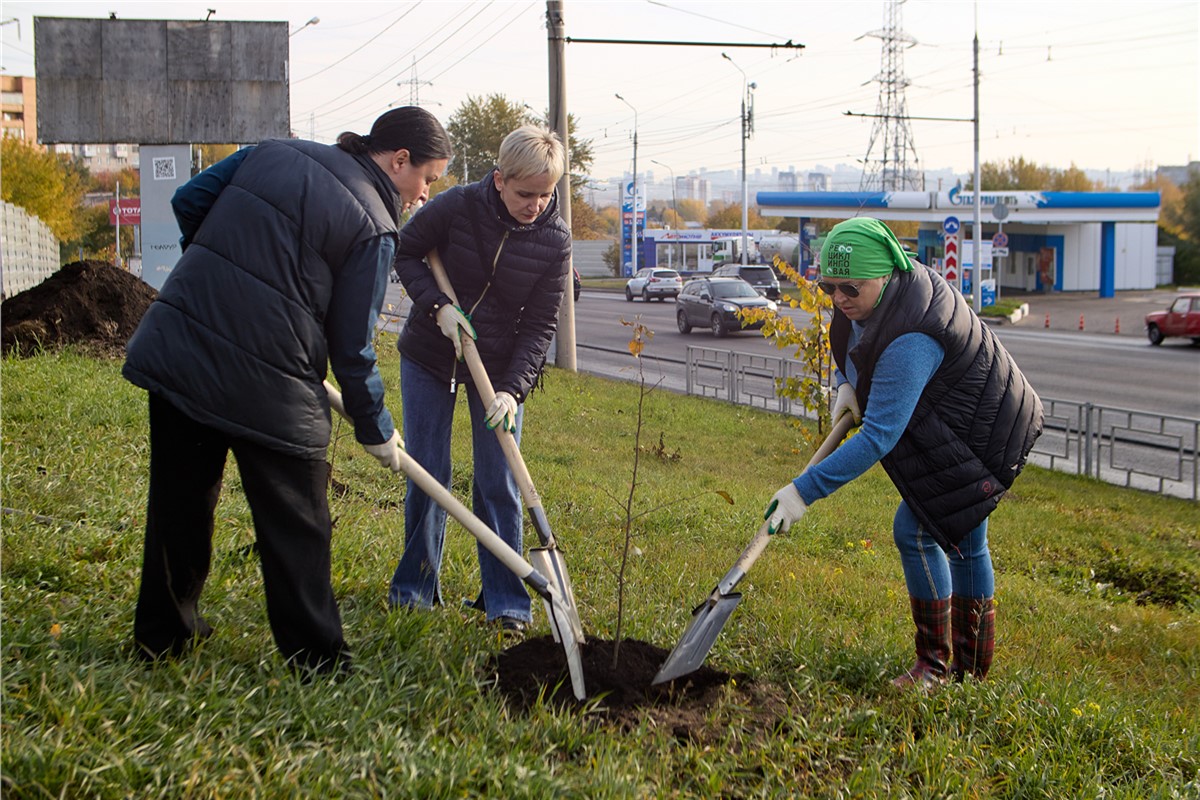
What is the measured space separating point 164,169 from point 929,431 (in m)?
15.9

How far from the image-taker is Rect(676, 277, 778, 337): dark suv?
26.0m

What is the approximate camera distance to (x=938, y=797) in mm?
2883

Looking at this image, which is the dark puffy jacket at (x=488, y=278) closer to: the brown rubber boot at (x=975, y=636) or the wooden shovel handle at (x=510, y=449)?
the wooden shovel handle at (x=510, y=449)

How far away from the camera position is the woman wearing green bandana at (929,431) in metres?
3.53

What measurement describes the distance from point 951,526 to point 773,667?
30.5 inches

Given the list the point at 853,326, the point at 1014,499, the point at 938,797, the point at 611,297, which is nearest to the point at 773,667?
the point at 938,797

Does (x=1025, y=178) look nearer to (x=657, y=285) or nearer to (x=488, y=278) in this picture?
(x=657, y=285)

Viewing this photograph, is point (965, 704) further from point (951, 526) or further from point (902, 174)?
point (902, 174)

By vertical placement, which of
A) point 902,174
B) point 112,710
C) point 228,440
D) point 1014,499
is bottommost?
point 1014,499

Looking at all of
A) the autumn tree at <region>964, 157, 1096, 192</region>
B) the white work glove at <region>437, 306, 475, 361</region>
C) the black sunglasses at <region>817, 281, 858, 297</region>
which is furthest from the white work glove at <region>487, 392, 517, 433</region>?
the autumn tree at <region>964, 157, 1096, 192</region>

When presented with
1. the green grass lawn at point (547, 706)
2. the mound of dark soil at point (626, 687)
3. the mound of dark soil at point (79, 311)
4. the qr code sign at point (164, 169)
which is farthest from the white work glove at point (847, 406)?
the qr code sign at point (164, 169)

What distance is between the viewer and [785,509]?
3.50 meters

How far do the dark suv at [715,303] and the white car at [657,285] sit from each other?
43.7 feet

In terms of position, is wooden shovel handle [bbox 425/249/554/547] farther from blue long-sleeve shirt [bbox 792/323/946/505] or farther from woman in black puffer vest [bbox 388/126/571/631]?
blue long-sleeve shirt [bbox 792/323/946/505]
